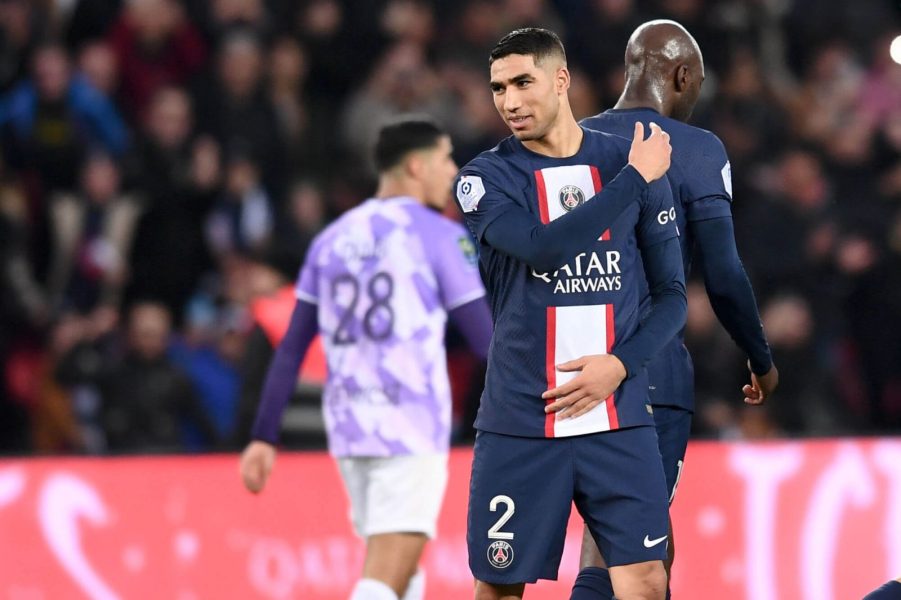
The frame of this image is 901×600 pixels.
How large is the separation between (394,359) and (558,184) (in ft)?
5.39

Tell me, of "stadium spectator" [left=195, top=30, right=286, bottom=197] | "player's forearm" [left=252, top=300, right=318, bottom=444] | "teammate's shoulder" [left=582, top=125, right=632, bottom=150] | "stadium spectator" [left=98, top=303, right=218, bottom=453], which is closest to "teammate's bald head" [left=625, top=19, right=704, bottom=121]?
"teammate's shoulder" [left=582, top=125, right=632, bottom=150]

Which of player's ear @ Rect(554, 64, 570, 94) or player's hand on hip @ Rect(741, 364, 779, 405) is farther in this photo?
player's hand on hip @ Rect(741, 364, 779, 405)

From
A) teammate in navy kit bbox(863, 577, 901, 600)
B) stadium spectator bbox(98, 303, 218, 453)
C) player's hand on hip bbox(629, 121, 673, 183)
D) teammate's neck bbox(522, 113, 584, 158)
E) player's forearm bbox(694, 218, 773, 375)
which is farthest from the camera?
stadium spectator bbox(98, 303, 218, 453)

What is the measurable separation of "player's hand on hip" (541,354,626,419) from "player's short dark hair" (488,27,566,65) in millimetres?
781

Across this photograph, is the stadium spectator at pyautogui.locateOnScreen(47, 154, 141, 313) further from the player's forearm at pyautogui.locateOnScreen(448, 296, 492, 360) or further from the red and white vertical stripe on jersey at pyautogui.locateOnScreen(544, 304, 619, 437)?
the red and white vertical stripe on jersey at pyautogui.locateOnScreen(544, 304, 619, 437)

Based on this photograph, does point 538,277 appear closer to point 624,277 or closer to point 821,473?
point 624,277

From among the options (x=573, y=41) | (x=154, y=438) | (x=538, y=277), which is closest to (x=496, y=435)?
(x=538, y=277)

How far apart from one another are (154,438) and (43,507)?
1817 mm

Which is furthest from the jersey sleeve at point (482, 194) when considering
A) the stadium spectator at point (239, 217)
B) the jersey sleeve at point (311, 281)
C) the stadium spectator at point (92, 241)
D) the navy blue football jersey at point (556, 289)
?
the stadium spectator at point (92, 241)

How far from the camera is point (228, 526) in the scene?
21.5 ft

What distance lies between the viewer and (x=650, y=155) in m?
3.90

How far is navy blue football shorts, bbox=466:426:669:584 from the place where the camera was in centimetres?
391

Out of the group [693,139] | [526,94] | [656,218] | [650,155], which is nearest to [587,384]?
[656,218]

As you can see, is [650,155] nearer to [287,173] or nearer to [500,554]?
[500,554]
